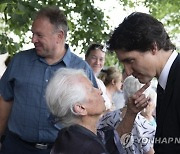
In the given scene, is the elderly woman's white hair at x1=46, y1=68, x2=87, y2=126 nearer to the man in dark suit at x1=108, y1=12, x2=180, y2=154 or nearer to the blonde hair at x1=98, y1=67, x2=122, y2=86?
the man in dark suit at x1=108, y1=12, x2=180, y2=154

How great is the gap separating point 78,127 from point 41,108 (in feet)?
3.68

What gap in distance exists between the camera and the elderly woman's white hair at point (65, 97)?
2.66 metres

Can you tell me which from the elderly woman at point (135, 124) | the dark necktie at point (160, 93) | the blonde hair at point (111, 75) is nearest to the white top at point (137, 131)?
the elderly woman at point (135, 124)

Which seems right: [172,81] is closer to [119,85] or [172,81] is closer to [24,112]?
[24,112]

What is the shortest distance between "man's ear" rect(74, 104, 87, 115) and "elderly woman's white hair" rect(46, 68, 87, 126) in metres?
0.02

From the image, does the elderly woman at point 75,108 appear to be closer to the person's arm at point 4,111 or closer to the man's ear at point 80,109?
the man's ear at point 80,109

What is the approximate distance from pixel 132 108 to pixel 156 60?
75 centimetres

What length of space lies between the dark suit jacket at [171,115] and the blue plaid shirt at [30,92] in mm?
1129

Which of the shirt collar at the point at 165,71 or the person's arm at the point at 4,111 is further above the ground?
the shirt collar at the point at 165,71

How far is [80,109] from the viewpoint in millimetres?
2664

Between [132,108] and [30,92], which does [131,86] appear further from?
[30,92]

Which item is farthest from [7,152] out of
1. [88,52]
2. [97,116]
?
[88,52]
